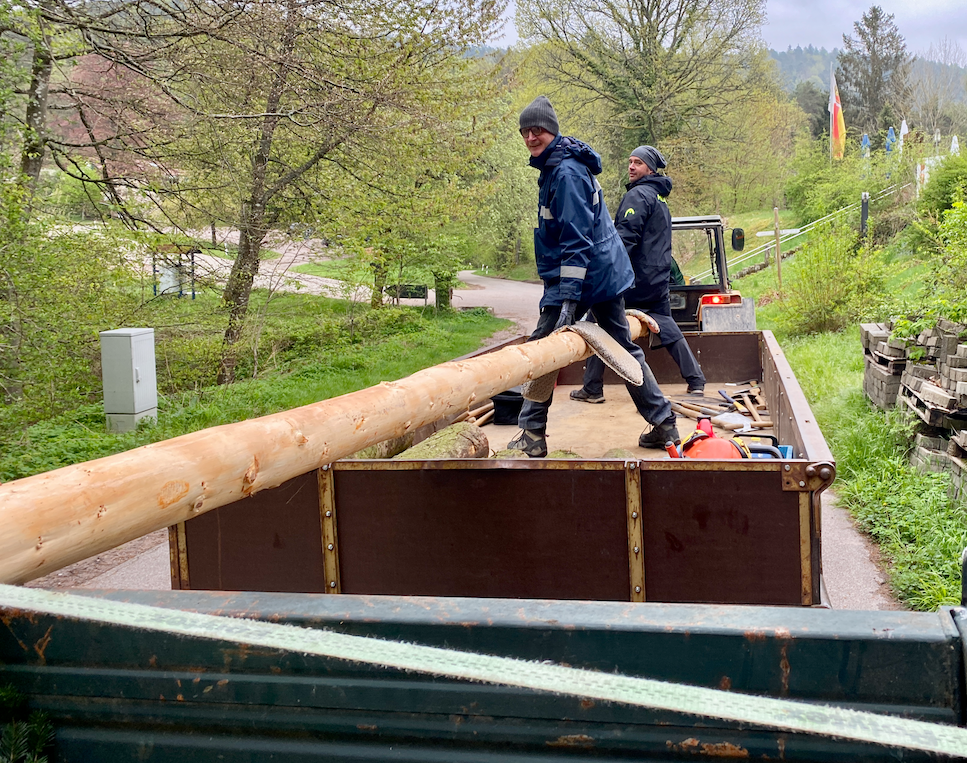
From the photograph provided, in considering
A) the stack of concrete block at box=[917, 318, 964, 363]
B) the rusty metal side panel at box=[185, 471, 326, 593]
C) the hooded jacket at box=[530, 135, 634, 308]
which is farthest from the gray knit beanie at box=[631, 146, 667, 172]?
the rusty metal side panel at box=[185, 471, 326, 593]

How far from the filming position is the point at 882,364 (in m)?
7.85

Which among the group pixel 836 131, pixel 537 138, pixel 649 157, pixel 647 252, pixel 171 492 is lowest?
pixel 171 492

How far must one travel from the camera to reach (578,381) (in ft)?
24.4

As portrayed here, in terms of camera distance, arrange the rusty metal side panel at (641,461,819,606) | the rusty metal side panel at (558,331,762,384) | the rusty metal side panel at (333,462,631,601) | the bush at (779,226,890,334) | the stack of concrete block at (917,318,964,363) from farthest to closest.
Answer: the bush at (779,226,890,334) < the rusty metal side panel at (558,331,762,384) < the stack of concrete block at (917,318,964,363) < the rusty metal side panel at (333,462,631,601) < the rusty metal side panel at (641,461,819,606)

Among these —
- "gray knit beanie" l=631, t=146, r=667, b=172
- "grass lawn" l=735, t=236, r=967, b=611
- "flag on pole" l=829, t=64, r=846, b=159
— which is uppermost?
"flag on pole" l=829, t=64, r=846, b=159

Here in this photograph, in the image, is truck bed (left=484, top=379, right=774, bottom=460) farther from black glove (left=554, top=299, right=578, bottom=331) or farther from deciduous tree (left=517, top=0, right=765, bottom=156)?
deciduous tree (left=517, top=0, right=765, bottom=156)

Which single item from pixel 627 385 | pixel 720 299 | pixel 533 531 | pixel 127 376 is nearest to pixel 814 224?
pixel 720 299

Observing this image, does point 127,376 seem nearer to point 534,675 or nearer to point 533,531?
point 533,531

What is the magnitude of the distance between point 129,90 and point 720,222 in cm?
669

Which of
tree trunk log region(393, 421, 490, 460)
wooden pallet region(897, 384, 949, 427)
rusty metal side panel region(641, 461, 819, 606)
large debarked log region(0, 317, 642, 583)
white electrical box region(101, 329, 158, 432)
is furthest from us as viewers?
white electrical box region(101, 329, 158, 432)

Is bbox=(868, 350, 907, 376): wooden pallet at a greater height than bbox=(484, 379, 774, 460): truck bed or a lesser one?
greater

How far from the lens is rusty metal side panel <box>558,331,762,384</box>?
24.2 feet

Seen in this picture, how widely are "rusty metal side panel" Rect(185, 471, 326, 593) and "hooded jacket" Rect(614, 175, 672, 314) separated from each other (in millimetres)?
4389

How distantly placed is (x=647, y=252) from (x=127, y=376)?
17.9ft
